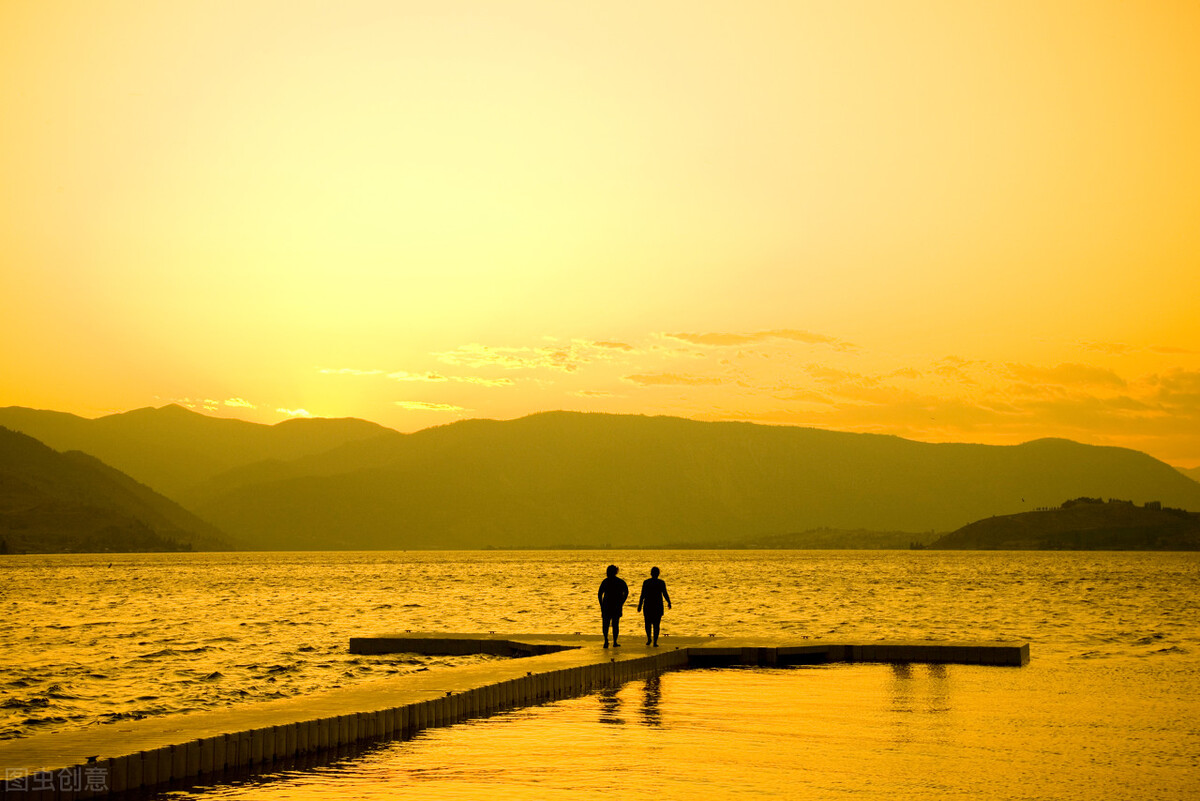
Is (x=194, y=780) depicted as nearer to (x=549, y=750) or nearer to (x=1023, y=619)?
(x=549, y=750)

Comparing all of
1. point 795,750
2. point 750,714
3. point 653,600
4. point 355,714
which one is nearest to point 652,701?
point 750,714

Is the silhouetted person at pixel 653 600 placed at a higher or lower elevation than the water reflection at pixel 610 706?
higher

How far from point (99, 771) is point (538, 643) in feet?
73.2

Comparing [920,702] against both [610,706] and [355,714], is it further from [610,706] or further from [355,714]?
[355,714]

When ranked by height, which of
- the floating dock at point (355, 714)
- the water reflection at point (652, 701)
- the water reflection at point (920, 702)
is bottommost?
the water reflection at point (920, 702)

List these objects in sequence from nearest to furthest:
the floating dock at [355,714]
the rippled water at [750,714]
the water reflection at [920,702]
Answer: the floating dock at [355,714] < the rippled water at [750,714] < the water reflection at [920,702]

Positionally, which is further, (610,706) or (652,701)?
(652,701)

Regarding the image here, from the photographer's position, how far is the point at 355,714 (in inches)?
790

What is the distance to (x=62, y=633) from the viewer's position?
59.3m

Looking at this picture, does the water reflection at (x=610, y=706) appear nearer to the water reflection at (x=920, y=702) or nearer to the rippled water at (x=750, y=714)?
the rippled water at (x=750, y=714)

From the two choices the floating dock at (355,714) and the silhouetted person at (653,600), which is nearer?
the floating dock at (355,714)

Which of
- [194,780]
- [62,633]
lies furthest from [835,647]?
[62,633]

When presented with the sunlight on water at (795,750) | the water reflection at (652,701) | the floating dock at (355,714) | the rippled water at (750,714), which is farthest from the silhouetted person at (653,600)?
the sunlight on water at (795,750)

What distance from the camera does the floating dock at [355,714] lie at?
15617 millimetres
